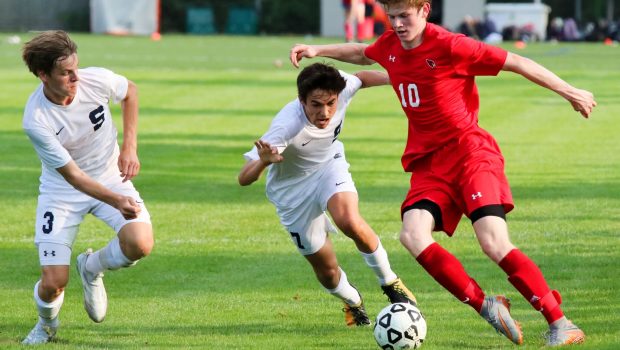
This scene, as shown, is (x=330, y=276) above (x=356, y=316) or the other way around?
above

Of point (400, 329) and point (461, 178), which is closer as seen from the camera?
point (400, 329)

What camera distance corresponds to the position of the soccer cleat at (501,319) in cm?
719

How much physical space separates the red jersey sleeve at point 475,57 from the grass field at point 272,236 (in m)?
1.63

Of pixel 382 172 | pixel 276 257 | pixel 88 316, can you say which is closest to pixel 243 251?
pixel 276 257

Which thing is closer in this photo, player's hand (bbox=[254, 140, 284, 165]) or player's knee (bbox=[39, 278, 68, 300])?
player's hand (bbox=[254, 140, 284, 165])

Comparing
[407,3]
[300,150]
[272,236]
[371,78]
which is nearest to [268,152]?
[300,150]

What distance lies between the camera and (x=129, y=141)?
8039 millimetres

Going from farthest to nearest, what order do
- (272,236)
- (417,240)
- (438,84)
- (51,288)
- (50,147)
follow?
(272,236)
(51,288)
(50,147)
(438,84)
(417,240)

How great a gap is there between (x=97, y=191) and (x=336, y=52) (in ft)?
6.31

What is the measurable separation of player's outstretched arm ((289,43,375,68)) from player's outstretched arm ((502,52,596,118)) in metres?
1.27

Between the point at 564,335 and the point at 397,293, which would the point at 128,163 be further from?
the point at 564,335

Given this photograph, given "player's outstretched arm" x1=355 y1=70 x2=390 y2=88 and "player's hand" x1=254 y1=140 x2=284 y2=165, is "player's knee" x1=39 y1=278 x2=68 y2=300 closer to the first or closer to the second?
"player's hand" x1=254 y1=140 x2=284 y2=165

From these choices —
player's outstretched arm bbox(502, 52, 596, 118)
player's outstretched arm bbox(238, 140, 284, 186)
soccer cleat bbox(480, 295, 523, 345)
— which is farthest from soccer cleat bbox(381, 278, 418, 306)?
player's outstretched arm bbox(502, 52, 596, 118)

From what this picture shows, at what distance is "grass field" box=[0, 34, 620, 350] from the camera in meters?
8.31
